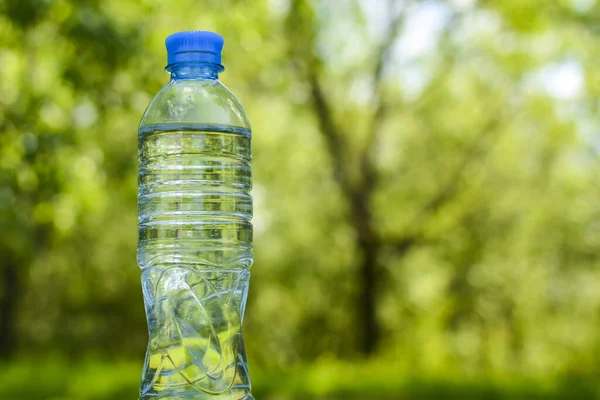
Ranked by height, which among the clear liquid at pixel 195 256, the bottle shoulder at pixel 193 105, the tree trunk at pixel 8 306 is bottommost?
the clear liquid at pixel 195 256

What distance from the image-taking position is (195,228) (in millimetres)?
2709

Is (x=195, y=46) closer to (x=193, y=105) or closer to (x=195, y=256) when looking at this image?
(x=193, y=105)

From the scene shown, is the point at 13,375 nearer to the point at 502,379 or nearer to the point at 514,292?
the point at 502,379

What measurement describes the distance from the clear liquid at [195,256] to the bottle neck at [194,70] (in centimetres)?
33

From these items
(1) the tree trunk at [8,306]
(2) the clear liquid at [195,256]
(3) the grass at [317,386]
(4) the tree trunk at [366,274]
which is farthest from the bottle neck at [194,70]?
(1) the tree trunk at [8,306]

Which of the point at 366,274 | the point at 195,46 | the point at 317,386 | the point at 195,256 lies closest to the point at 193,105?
the point at 195,46

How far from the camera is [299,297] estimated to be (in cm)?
1664

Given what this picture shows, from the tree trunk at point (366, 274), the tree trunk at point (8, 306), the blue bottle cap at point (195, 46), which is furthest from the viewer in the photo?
the tree trunk at point (8, 306)

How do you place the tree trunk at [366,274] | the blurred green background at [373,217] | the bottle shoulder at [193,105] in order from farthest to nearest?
1. the tree trunk at [366,274]
2. the blurred green background at [373,217]
3. the bottle shoulder at [193,105]

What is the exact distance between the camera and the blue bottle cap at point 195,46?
7.47 feet

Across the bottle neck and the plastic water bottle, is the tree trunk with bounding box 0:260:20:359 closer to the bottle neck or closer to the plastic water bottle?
the plastic water bottle

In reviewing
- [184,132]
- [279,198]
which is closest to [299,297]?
[279,198]

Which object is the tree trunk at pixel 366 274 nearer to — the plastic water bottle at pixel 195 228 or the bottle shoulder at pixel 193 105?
the plastic water bottle at pixel 195 228

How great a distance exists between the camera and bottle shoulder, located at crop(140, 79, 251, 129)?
8.65 feet
